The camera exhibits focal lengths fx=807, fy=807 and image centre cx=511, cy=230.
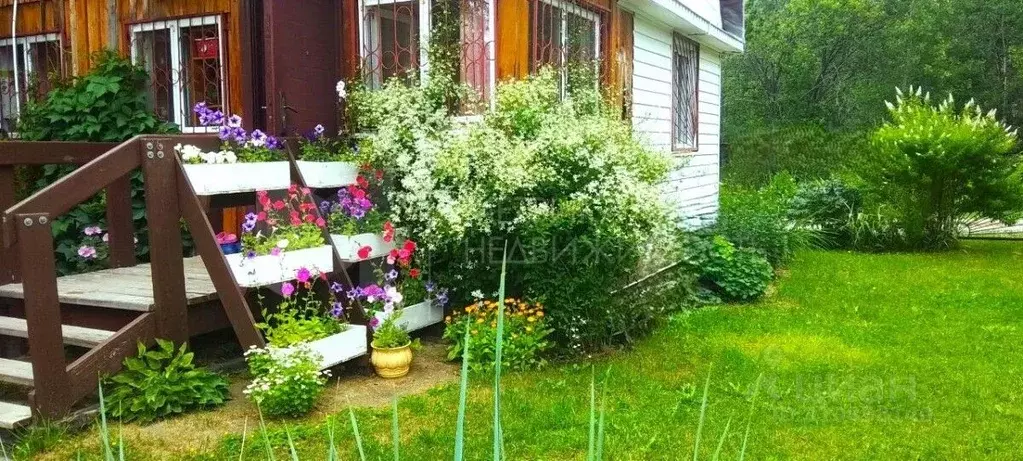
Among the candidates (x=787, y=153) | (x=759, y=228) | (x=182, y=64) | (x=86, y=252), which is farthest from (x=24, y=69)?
(x=787, y=153)

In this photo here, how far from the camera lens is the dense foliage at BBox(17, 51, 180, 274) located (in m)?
6.52

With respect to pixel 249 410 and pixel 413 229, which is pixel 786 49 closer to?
pixel 413 229

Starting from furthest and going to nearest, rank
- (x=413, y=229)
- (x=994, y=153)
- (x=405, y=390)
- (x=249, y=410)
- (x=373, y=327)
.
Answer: (x=994, y=153), (x=413, y=229), (x=373, y=327), (x=405, y=390), (x=249, y=410)

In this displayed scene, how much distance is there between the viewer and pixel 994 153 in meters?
11.1

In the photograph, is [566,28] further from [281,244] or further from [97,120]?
[97,120]

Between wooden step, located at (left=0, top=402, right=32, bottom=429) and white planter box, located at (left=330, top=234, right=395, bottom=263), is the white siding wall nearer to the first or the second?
white planter box, located at (left=330, top=234, right=395, bottom=263)

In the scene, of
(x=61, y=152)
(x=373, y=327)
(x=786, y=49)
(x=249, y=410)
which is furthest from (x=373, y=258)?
(x=786, y=49)

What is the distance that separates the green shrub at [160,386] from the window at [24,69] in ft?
14.7

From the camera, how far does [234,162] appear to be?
4.93 m

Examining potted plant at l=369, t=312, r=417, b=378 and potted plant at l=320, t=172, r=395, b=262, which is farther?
potted plant at l=320, t=172, r=395, b=262

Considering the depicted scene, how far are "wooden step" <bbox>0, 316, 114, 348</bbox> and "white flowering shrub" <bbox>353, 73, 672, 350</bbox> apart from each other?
202cm

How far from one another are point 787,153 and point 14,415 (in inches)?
753

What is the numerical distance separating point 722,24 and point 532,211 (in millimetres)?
8092

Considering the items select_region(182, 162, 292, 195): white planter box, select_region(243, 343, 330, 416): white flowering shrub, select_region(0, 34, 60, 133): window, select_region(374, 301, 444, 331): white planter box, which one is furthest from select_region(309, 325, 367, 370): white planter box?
select_region(0, 34, 60, 133): window
